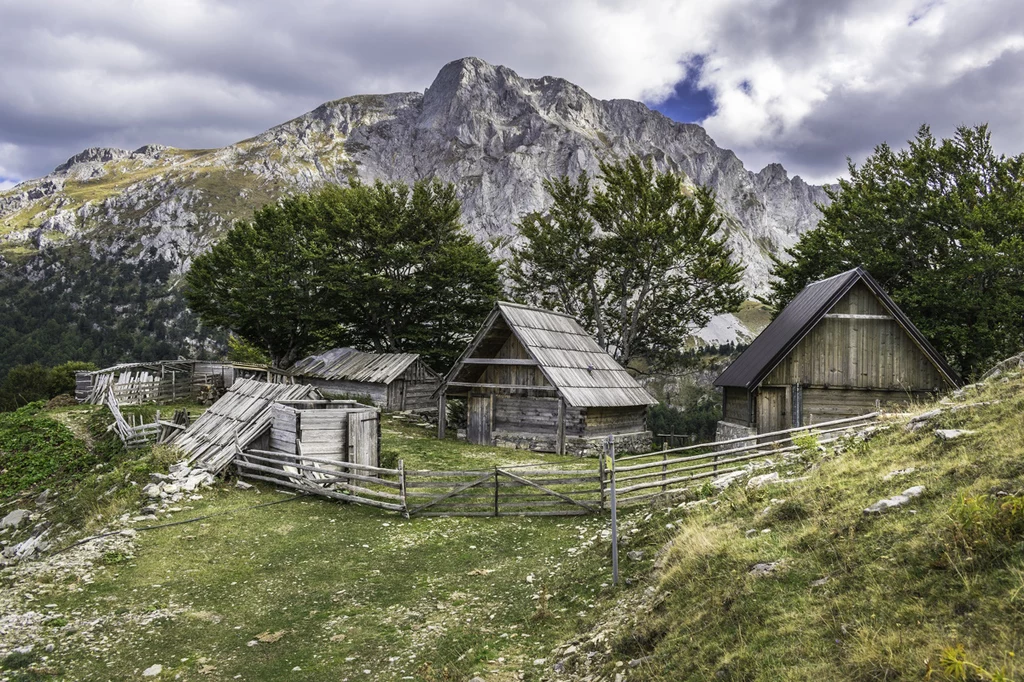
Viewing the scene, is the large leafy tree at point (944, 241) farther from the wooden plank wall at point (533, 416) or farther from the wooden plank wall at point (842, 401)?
the wooden plank wall at point (533, 416)

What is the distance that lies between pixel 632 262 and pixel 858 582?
3390 centimetres

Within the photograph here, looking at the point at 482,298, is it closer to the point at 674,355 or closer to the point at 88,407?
the point at 674,355

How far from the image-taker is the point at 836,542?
6.50 m

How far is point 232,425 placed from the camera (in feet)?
61.4

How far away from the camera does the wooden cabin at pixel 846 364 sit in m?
21.5

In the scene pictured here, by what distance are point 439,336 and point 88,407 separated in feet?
73.7

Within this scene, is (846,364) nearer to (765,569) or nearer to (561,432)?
(561,432)

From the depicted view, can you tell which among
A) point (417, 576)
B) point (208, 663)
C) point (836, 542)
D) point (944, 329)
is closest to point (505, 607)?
point (417, 576)

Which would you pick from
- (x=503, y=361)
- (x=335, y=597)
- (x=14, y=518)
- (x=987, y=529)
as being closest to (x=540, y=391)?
(x=503, y=361)

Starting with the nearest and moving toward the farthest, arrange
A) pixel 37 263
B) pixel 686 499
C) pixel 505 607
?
pixel 505 607
pixel 686 499
pixel 37 263

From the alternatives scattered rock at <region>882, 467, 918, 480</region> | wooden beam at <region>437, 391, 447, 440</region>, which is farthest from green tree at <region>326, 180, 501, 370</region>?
scattered rock at <region>882, 467, 918, 480</region>

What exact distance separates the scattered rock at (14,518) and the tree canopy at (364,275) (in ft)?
83.7

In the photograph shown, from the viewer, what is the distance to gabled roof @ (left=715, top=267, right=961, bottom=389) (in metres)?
21.2

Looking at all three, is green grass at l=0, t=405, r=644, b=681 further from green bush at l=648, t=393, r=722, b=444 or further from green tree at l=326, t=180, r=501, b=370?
green tree at l=326, t=180, r=501, b=370
